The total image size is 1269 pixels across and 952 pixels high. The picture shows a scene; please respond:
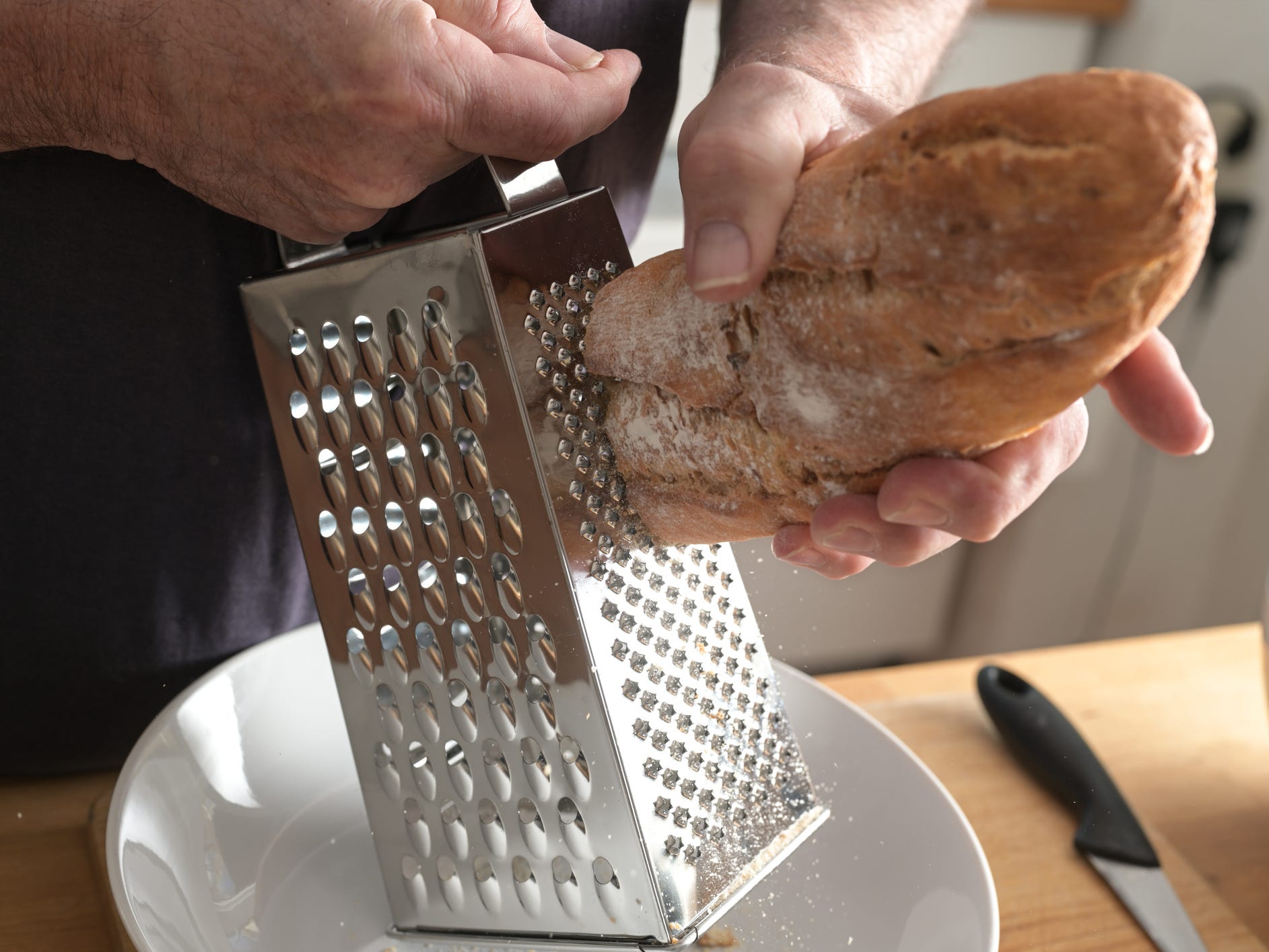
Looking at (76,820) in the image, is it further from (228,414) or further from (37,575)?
(228,414)

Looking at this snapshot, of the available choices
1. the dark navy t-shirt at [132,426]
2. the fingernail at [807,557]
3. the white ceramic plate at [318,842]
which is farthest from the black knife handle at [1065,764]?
the dark navy t-shirt at [132,426]

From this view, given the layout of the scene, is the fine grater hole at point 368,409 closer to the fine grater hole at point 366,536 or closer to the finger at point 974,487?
the fine grater hole at point 366,536

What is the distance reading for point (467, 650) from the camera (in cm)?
66

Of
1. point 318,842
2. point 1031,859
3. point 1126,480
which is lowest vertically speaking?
point 1126,480

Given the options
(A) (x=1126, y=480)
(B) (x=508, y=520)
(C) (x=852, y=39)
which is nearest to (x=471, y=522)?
(B) (x=508, y=520)

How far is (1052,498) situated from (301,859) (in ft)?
6.98

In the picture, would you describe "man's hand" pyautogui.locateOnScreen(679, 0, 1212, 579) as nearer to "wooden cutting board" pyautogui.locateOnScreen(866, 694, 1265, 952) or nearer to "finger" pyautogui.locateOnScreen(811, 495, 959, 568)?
"finger" pyautogui.locateOnScreen(811, 495, 959, 568)

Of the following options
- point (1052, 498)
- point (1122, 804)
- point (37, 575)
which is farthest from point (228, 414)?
point (1052, 498)

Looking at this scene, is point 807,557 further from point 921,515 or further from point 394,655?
point 394,655

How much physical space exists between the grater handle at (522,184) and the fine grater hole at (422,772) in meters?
0.34

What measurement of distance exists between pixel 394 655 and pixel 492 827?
0.45 ft

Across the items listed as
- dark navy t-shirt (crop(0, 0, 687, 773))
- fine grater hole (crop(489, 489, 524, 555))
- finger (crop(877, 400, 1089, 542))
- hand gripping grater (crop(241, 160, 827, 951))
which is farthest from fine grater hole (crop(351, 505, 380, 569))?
finger (crop(877, 400, 1089, 542))

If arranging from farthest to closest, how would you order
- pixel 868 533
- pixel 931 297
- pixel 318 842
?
pixel 318 842 < pixel 868 533 < pixel 931 297

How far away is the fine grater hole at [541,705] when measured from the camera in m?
0.63
